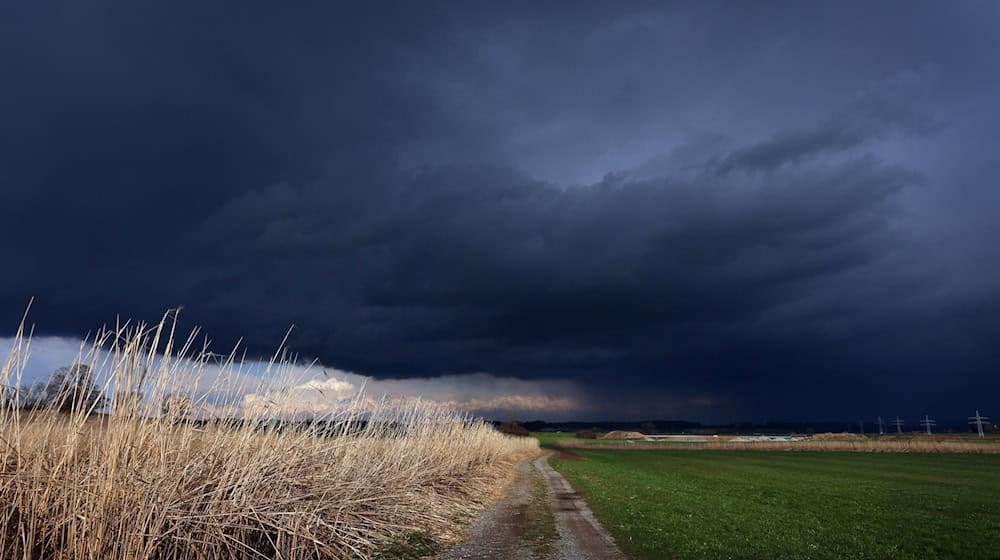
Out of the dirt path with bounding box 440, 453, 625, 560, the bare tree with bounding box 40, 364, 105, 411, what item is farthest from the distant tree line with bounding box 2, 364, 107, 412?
the dirt path with bounding box 440, 453, 625, 560

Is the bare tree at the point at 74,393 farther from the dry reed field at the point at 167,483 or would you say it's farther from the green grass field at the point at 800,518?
the green grass field at the point at 800,518

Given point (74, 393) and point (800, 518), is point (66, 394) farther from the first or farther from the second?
point (800, 518)

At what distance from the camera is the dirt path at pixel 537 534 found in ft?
36.6

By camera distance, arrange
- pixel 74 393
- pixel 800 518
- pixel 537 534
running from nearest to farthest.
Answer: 1. pixel 74 393
2. pixel 537 534
3. pixel 800 518

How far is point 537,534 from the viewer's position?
44.3 ft

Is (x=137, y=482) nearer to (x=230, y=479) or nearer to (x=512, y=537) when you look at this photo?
(x=230, y=479)

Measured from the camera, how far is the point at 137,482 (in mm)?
6305

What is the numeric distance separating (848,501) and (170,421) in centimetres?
2530

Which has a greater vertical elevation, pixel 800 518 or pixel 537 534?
pixel 537 534

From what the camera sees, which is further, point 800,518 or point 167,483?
point 800,518

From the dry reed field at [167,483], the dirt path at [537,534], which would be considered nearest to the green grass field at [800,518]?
the dirt path at [537,534]

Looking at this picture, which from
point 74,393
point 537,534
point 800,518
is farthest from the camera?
point 800,518

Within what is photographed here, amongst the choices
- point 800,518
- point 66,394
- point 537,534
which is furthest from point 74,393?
point 800,518

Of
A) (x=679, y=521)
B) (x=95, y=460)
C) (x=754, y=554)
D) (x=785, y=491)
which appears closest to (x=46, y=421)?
(x=95, y=460)
